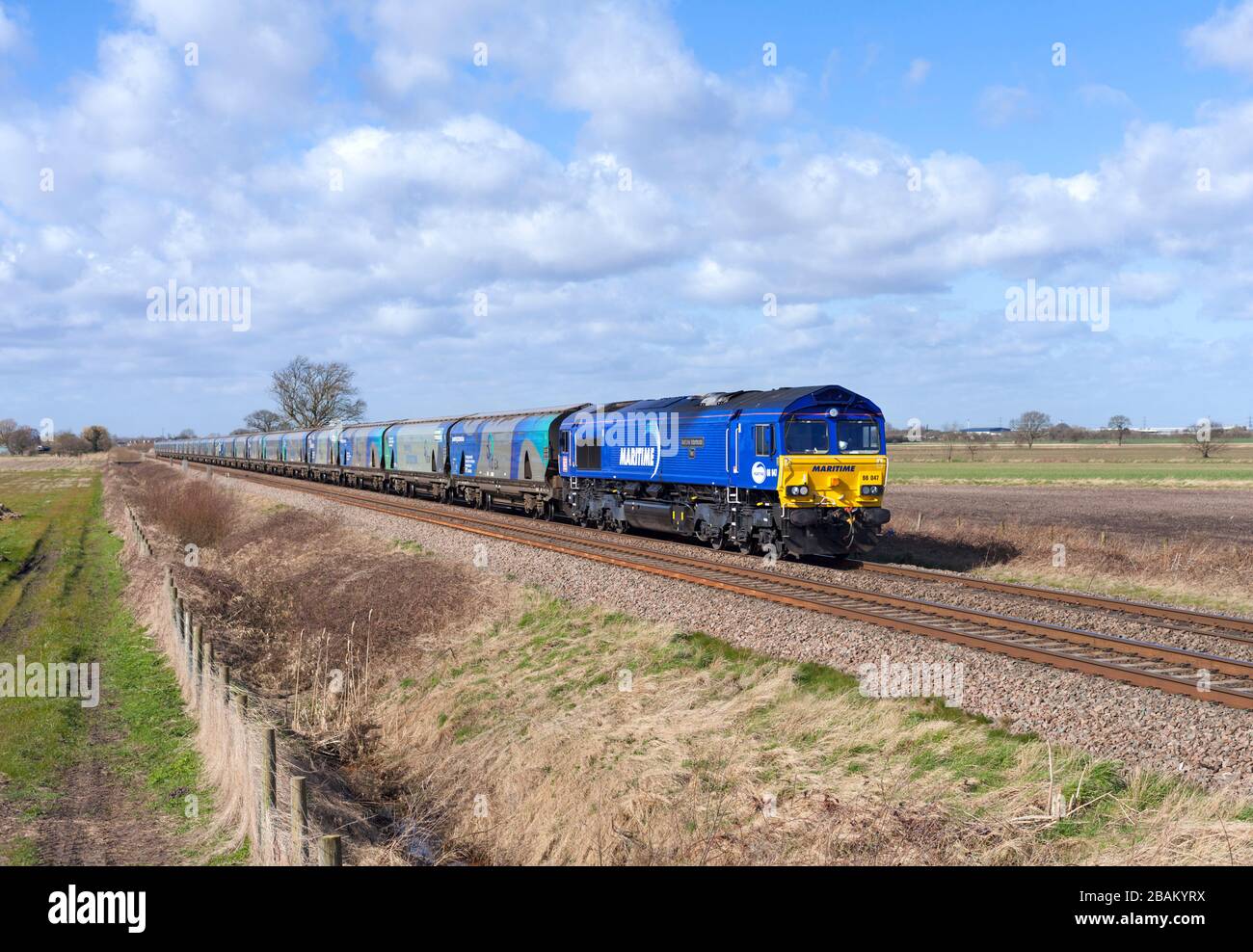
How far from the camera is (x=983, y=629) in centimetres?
1390

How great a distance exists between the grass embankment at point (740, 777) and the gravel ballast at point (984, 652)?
513 millimetres

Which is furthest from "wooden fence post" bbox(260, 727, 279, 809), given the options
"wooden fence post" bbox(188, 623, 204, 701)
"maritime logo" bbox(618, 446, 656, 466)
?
"maritime logo" bbox(618, 446, 656, 466)

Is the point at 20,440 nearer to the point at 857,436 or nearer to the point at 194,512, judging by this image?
the point at 194,512

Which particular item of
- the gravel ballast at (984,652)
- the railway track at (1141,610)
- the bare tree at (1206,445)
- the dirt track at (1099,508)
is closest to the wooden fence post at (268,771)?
the gravel ballast at (984,652)

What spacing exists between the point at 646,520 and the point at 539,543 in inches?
136

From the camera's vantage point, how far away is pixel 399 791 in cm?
1191

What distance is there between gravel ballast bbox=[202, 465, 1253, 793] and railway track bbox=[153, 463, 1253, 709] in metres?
0.35

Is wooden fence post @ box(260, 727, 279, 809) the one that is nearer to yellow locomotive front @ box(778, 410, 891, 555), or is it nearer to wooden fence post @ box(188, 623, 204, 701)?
wooden fence post @ box(188, 623, 204, 701)

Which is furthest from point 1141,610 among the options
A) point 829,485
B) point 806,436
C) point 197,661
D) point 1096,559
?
point 197,661

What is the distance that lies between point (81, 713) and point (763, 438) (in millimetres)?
14378

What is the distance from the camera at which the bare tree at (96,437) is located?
169m

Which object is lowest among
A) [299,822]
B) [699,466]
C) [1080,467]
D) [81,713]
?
[81,713]

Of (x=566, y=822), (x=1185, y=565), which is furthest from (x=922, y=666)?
(x=1185, y=565)
